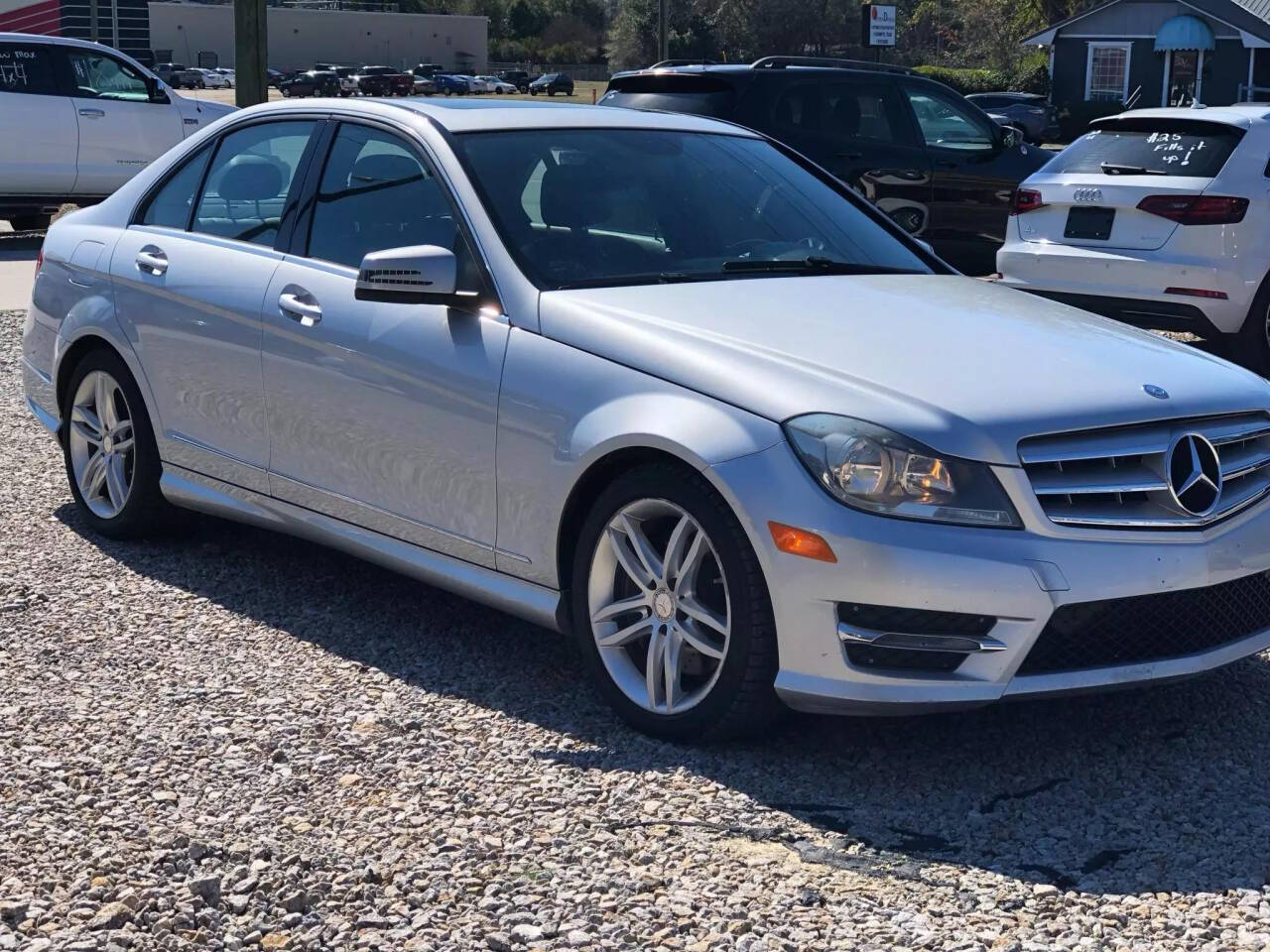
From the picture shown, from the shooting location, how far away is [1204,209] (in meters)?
9.83

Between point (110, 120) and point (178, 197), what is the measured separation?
12661 millimetres

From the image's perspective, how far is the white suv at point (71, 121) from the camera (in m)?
17.3

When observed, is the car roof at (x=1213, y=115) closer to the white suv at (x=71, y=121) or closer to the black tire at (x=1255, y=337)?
the black tire at (x=1255, y=337)

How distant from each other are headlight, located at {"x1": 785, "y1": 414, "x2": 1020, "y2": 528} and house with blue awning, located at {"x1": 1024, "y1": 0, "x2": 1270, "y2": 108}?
153 feet

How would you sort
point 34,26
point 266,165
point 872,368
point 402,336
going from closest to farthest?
point 872,368 < point 402,336 < point 266,165 < point 34,26

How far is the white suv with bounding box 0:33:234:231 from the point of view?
1733 cm

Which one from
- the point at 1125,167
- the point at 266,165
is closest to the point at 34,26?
the point at 1125,167

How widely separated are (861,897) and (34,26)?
111 ft

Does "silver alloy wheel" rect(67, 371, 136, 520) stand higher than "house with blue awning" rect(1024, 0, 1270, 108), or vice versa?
"house with blue awning" rect(1024, 0, 1270, 108)

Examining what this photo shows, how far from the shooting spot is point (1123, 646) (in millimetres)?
3988

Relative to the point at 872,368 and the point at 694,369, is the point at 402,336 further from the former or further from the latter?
the point at 872,368

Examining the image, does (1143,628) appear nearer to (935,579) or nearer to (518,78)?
(935,579)

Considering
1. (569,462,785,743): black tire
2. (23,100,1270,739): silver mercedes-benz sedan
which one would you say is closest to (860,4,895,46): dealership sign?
(23,100,1270,739): silver mercedes-benz sedan

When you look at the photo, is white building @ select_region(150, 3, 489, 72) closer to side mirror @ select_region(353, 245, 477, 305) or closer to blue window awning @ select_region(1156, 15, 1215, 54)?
blue window awning @ select_region(1156, 15, 1215, 54)
